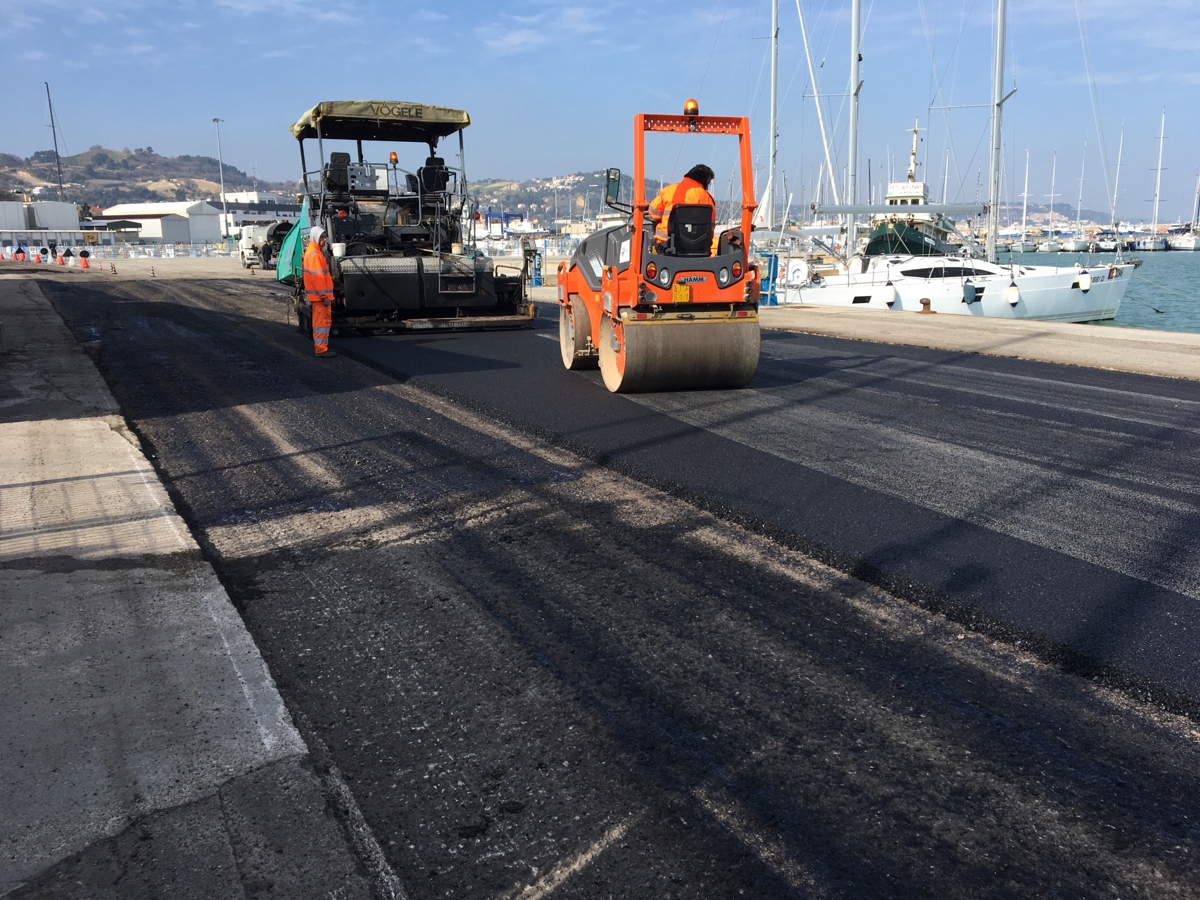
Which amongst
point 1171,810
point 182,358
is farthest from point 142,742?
point 182,358

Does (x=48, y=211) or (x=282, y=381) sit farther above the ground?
(x=48, y=211)

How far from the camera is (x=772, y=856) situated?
7.85ft

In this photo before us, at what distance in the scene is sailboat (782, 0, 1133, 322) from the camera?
72.6 feet

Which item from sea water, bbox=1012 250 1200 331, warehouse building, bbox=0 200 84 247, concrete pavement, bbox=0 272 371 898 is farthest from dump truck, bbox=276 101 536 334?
warehouse building, bbox=0 200 84 247

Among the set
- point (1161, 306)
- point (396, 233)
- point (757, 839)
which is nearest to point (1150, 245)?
point (1161, 306)

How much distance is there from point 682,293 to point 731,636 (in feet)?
17.3

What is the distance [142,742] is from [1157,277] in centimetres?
7405

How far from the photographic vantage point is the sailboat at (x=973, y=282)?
871 inches

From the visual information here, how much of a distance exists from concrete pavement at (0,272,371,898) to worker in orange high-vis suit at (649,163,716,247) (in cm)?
515

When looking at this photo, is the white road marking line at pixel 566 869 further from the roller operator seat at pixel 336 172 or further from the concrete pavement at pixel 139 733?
the roller operator seat at pixel 336 172

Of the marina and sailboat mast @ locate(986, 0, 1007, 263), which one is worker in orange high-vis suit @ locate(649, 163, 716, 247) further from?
sailboat mast @ locate(986, 0, 1007, 263)

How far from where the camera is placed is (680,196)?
8.39 m

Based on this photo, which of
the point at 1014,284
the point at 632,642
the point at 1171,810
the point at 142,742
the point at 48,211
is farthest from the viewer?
the point at 48,211

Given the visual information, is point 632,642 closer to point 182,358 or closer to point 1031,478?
point 1031,478
